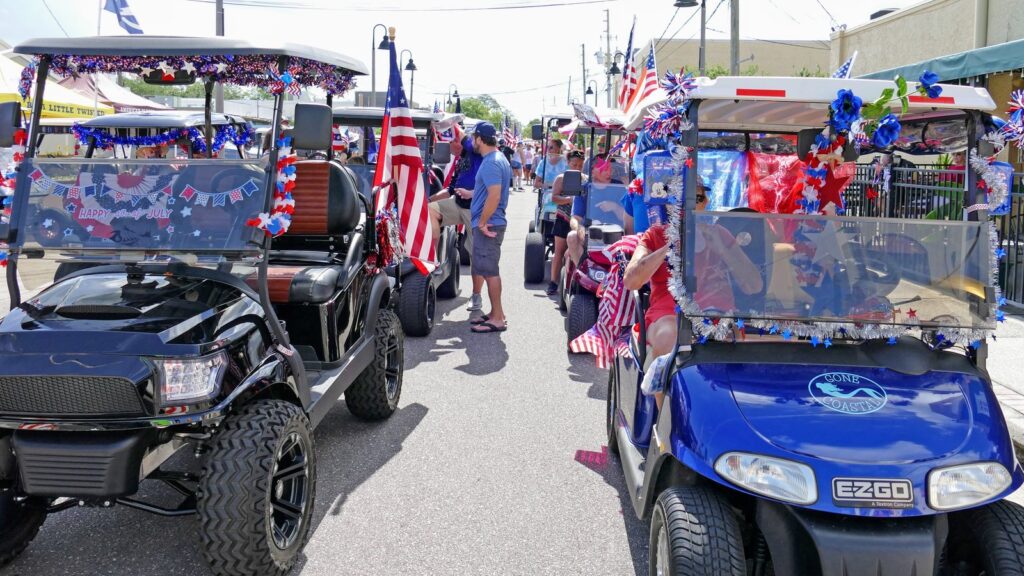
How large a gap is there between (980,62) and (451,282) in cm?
672

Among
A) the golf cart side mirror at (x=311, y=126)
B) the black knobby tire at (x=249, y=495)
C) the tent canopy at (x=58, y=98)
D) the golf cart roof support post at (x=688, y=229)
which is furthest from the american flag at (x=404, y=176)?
the tent canopy at (x=58, y=98)

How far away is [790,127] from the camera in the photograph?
4.41 meters

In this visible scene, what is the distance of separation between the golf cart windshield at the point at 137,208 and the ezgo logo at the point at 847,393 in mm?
2370

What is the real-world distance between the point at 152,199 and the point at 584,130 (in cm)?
726

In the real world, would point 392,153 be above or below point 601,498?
above

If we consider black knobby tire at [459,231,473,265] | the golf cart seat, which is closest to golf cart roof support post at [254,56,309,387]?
the golf cart seat

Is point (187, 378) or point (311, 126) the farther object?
point (311, 126)

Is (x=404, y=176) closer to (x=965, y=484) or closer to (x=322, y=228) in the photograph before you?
(x=322, y=228)

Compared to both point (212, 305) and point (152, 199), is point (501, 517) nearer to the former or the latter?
point (212, 305)

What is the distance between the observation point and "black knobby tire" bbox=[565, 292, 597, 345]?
7105mm

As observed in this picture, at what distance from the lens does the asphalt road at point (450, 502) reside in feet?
11.9

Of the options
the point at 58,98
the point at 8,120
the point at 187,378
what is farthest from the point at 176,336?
the point at 58,98

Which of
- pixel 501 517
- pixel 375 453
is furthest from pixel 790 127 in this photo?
pixel 375 453

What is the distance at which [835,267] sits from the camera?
326 cm
